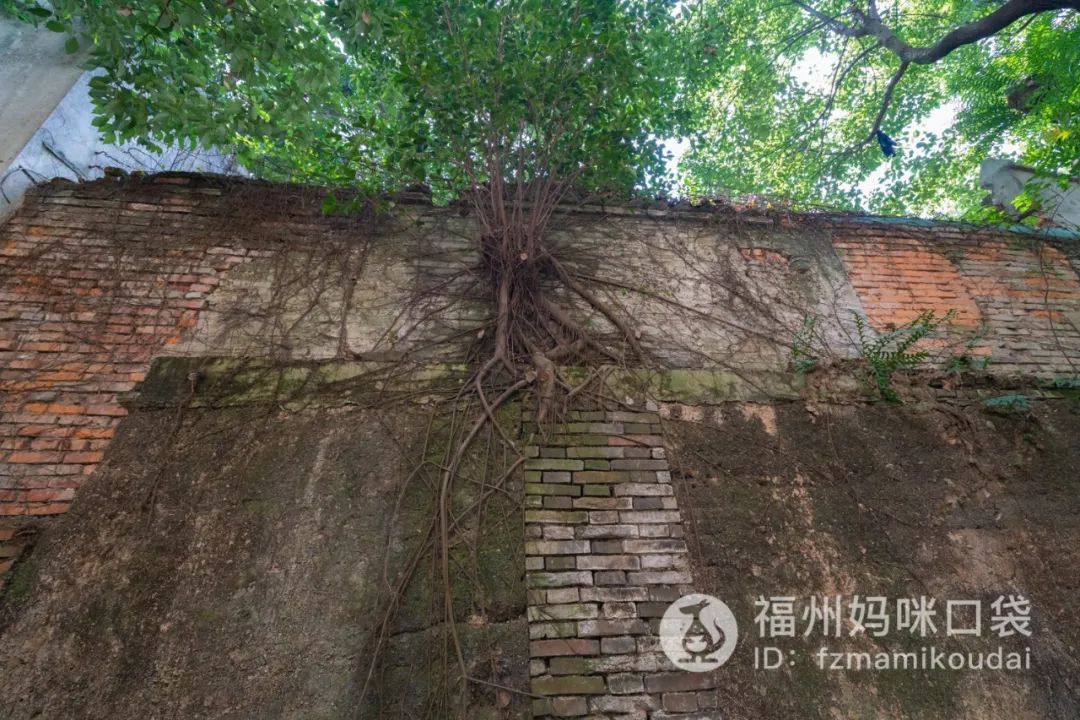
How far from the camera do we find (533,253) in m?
3.74

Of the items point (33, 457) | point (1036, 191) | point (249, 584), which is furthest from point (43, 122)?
point (1036, 191)

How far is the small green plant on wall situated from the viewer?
3477mm

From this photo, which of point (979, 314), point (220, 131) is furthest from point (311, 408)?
point (979, 314)

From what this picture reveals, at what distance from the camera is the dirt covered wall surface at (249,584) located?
7.30ft

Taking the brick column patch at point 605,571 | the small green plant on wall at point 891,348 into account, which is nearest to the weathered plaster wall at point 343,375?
the brick column patch at point 605,571

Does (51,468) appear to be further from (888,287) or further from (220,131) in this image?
(888,287)

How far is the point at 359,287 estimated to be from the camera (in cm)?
374

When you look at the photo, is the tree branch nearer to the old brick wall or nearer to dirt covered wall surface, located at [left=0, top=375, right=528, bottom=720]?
the old brick wall

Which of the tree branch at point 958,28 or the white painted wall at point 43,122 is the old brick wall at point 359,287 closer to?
the white painted wall at point 43,122

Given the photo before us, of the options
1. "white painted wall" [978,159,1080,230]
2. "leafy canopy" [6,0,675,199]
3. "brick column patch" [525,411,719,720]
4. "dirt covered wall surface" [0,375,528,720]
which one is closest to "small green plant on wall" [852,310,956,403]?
"brick column patch" [525,411,719,720]

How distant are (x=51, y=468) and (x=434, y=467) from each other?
2.04m

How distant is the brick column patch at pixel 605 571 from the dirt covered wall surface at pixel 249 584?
0.13 metres

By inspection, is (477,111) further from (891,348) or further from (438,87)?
(891,348)

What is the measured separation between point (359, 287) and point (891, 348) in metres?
3.93
